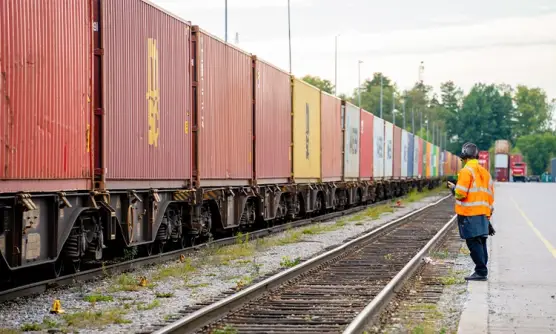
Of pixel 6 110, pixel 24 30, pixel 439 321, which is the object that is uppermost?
pixel 24 30

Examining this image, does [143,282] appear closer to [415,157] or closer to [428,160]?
[415,157]

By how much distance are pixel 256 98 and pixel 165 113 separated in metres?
5.76

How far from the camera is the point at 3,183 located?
9492 millimetres

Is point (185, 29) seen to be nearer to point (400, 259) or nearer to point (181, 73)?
point (181, 73)

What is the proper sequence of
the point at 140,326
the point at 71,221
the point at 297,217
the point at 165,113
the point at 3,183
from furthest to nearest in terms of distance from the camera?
the point at 297,217
the point at 165,113
the point at 71,221
the point at 3,183
the point at 140,326

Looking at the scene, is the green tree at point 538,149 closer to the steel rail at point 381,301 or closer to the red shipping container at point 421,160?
the red shipping container at point 421,160

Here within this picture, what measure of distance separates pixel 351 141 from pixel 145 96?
64.4 ft

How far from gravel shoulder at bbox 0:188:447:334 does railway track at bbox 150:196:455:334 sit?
387 mm

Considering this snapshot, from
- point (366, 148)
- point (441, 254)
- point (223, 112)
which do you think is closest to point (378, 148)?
point (366, 148)

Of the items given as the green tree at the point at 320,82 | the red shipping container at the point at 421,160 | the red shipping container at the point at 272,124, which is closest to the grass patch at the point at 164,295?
the red shipping container at the point at 272,124

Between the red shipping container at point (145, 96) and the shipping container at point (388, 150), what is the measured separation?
27150 mm

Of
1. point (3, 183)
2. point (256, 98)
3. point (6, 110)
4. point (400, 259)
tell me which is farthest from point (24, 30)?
point (256, 98)

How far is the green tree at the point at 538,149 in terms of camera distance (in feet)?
561

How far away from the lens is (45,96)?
34.2ft
